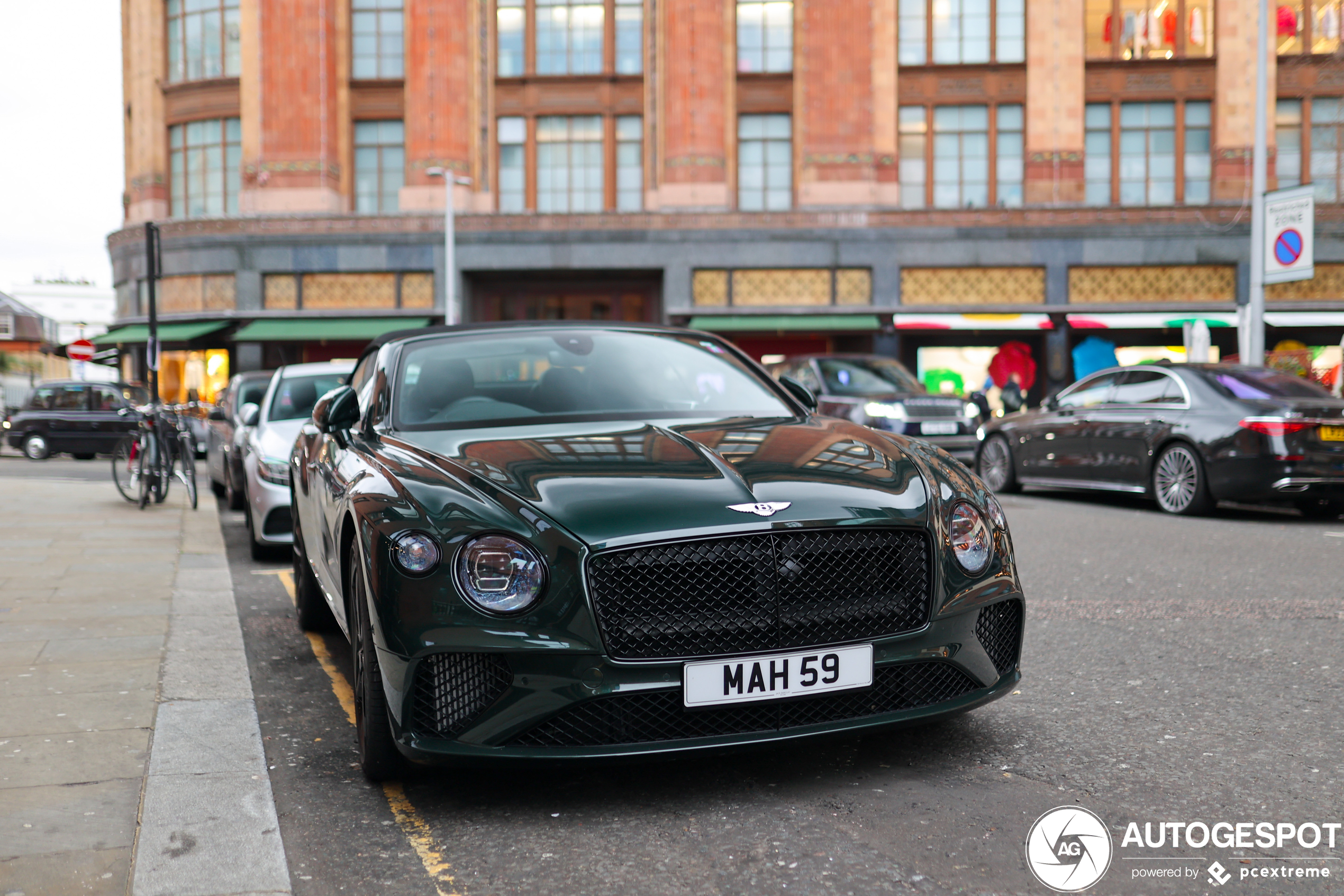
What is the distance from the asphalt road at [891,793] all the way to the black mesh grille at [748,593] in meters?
0.35

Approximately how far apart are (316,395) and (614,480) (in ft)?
24.2

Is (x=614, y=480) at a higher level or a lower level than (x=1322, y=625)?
higher

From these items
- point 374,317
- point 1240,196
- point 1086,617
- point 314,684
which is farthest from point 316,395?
point 1240,196

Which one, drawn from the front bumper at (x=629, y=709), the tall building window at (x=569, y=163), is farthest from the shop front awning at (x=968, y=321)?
the front bumper at (x=629, y=709)

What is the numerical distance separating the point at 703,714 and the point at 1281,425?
9027 millimetres

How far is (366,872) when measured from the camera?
9.64ft

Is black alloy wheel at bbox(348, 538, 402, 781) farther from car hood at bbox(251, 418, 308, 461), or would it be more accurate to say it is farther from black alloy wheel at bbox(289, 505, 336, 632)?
car hood at bbox(251, 418, 308, 461)

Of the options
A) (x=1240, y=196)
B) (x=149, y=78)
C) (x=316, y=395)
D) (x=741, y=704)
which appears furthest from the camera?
(x=149, y=78)

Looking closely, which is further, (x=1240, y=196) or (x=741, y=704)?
(x=1240, y=196)

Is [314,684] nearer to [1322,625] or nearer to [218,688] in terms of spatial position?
[218,688]

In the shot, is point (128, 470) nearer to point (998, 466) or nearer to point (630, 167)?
point (998, 466)

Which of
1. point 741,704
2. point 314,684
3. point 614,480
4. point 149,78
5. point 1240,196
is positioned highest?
point 149,78

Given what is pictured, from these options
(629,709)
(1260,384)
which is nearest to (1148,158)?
(1260,384)

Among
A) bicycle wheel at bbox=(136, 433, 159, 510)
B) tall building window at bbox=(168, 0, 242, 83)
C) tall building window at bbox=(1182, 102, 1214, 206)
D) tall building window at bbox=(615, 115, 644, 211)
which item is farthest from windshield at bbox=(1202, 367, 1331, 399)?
tall building window at bbox=(168, 0, 242, 83)
